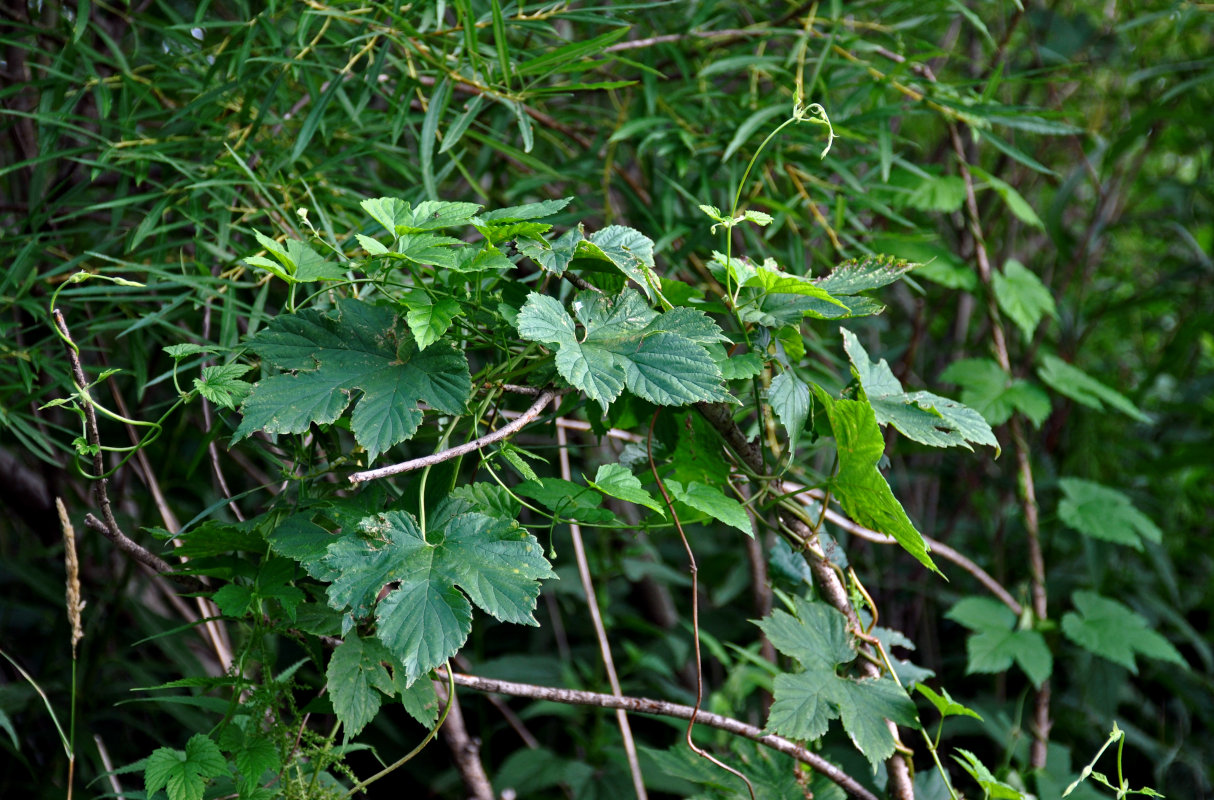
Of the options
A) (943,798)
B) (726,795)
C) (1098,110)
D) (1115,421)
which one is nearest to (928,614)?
(1115,421)

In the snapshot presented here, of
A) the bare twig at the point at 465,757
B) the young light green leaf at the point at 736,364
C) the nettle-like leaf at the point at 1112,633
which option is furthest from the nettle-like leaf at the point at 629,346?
the nettle-like leaf at the point at 1112,633

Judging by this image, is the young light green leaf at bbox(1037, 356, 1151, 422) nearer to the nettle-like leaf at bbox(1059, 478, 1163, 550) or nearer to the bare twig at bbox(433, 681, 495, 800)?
the nettle-like leaf at bbox(1059, 478, 1163, 550)

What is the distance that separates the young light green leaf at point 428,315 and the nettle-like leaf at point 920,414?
0.26 meters

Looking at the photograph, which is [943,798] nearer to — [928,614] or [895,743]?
[895,743]

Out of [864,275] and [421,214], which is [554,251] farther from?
[864,275]

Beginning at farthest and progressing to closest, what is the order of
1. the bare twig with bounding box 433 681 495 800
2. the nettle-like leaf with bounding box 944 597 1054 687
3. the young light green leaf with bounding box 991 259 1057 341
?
1. the young light green leaf with bounding box 991 259 1057 341
2. the nettle-like leaf with bounding box 944 597 1054 687
3. the bare twig with bounding box 433 681 495 800

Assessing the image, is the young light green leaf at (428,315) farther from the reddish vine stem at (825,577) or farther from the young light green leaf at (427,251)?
the reddish vine stem at (825,577)

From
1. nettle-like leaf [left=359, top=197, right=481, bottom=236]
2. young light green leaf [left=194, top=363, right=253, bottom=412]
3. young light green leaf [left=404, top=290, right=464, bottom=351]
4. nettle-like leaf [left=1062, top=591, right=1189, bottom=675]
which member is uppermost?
nettle-like leaf [left=359, top=197, right=481, bottom=236]

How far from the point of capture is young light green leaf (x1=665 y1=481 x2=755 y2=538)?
21.2 inches

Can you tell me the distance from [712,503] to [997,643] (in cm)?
77

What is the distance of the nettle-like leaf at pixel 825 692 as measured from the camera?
0.61m

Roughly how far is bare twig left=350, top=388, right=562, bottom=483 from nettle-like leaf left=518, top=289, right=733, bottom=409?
47mm

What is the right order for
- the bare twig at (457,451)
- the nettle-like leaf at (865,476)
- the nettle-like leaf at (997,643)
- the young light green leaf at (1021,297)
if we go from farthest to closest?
1. the young light green leaf at (1021,297)
2. the nettle-like leaf at (997,643)
3. the nettle-like leaf at (865,476)
4. the bare twig at (457,451)

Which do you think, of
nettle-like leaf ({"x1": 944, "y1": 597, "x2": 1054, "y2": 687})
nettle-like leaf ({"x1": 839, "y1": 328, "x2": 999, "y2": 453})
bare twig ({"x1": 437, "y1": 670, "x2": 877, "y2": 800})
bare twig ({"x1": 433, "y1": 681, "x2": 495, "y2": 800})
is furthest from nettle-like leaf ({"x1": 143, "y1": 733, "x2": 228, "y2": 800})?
nettle-like leaf ({"x1": 944, "y1": 597, "x2": 1054, "y2": 687})
